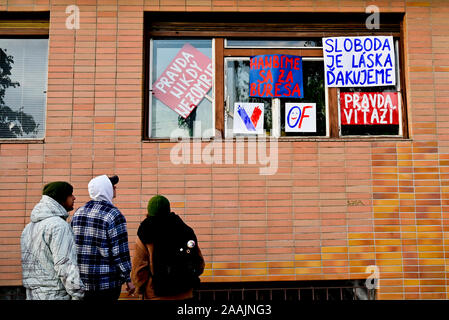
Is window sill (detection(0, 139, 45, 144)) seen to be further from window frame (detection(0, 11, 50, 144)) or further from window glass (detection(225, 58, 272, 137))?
window glass (detection(225, 58, 272, 137))

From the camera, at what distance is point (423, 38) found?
20.4 ft

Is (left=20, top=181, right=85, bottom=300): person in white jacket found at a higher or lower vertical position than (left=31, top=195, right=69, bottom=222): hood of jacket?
lower

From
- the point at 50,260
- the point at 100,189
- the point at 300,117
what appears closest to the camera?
the point at 50,260

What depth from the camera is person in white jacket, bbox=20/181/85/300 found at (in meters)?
3.73

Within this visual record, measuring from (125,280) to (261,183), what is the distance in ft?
7.40

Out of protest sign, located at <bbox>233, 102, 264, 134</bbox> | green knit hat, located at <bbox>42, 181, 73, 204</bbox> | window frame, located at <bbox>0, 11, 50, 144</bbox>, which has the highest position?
window frame, located at <bbox>0, 11, 50, 144</bbox>

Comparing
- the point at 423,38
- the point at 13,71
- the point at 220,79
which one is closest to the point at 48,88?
the point at 13,71

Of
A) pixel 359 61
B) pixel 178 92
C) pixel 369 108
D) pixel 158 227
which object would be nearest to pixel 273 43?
pixel 359 61

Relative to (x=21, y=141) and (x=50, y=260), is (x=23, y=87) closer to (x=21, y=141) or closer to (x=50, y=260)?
(x=21, y=141)

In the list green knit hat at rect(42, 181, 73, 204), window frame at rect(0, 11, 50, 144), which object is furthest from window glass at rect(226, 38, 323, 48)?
green knit hat at rect(42, 181, 73, 204)

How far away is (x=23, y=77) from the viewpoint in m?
6.19

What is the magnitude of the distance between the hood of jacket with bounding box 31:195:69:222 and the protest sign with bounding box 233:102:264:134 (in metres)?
2.89

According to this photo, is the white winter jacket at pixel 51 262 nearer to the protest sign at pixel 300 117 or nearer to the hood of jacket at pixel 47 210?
the hood of jacket at pixel 47 210

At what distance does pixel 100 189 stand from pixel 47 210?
688 mm
